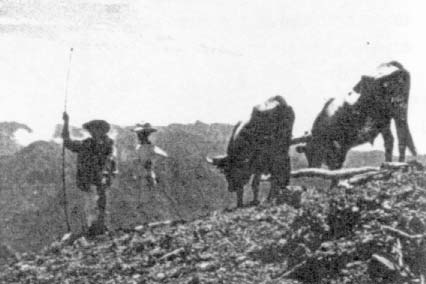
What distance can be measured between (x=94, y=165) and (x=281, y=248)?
5915 millimetres

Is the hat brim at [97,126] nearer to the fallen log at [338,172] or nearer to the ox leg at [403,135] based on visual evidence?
the fallen log at [338,172]

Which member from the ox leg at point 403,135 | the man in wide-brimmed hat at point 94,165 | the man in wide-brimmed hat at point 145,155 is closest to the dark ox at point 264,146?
the man in wide-brimmed hat at point 145,155

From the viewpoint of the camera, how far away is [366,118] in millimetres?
13070

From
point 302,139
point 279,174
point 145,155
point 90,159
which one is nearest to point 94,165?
point 90,159

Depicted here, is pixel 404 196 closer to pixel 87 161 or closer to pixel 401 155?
pixel 401 155

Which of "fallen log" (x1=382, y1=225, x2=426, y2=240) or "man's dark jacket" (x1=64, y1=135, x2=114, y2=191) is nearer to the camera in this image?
"fallen log" (x1=382, y1=225, x2=426, y2=240)

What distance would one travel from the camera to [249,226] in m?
10.0

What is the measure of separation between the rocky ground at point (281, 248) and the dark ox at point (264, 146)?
6.67ft

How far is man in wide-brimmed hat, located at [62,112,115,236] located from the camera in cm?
1325

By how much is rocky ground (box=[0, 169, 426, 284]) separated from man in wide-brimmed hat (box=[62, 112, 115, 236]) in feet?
5.34

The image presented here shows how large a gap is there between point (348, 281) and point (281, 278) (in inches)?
34.9

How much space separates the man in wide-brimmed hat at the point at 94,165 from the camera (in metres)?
13.2

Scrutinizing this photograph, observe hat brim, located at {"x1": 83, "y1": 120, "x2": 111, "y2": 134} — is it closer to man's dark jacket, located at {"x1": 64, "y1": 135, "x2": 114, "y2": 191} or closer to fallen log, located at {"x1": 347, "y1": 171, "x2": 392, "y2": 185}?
man's dark jacket, located at {"x1": 64, "y1": 135, "x2": 114, "y2": 191}

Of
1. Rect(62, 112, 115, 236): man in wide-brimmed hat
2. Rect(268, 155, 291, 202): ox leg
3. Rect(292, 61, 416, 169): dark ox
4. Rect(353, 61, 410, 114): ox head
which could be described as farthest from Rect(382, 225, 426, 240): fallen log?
Rect(62, 112, 115, 236): man in wide-brimmed hat
